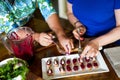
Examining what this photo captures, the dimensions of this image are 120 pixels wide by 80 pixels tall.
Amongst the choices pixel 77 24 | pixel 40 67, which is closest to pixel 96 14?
pixel 77 24

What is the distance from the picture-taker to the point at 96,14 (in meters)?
1.23

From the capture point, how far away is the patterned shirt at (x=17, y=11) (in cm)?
114

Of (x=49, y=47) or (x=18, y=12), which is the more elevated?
(x=18, y=12)

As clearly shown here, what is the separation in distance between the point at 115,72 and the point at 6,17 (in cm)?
65

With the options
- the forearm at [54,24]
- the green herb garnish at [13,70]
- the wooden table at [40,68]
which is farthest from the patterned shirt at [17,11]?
the green herb garnish at [13,70]

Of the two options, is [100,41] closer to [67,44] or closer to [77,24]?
[67,44]

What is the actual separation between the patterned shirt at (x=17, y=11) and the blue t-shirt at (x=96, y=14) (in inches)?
7.1

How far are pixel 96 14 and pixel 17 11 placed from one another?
473 mm

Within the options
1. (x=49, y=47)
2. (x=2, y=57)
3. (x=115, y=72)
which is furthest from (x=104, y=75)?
(x=2, y=57)

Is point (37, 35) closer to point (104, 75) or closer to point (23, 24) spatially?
point (23, 24)

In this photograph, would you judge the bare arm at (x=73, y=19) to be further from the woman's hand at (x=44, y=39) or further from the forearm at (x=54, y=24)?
the woman's hand at (x=44, y=39)

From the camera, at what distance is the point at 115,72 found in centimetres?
87

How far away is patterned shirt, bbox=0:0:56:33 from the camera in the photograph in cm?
114

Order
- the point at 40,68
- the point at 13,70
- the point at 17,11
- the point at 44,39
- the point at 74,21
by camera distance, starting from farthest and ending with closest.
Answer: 1. the point at 74,21
2. the point at 17,11
3. the point at 44,39
4. the point at 40,68
5. the point at 13,70
